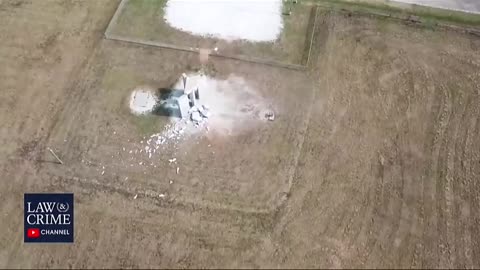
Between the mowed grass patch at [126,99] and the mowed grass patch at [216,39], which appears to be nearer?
the mowed grass patch at [126,99]

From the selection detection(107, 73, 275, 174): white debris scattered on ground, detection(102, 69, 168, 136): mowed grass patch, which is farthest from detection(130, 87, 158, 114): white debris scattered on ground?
detection(102, 69, 168, 136): mowed grass patch

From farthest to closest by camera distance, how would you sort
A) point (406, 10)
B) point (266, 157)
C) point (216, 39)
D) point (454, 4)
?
point (454, 4), point (406, 10), point (216, 39), point (266, 157)

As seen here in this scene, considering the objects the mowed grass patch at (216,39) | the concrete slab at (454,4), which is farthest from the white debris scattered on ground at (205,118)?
the concrete slab at (454,4)

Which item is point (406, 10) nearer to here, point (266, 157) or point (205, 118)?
point (266, 157)

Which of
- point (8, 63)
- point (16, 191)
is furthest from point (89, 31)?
point (16, 191)

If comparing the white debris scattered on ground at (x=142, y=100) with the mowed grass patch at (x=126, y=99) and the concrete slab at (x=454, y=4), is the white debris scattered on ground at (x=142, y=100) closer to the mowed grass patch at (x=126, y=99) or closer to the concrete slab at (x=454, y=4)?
the mowed grass patch at (x=126, y=99)

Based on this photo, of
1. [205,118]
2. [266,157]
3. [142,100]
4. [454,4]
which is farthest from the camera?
[454,4]

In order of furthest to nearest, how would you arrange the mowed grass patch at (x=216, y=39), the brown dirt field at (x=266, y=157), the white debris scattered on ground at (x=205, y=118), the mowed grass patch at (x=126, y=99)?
the mowed grass patch at (x=216, y=39)
the mowed grass patch at (x=126, y=99)
the white debris scattered on ground at (x=205, y=118)
the brown dirt field at (x=266, y=157)

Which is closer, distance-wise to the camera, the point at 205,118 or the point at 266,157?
the point at 266,157

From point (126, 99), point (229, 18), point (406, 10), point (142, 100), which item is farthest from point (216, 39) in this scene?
point (406, 10)
